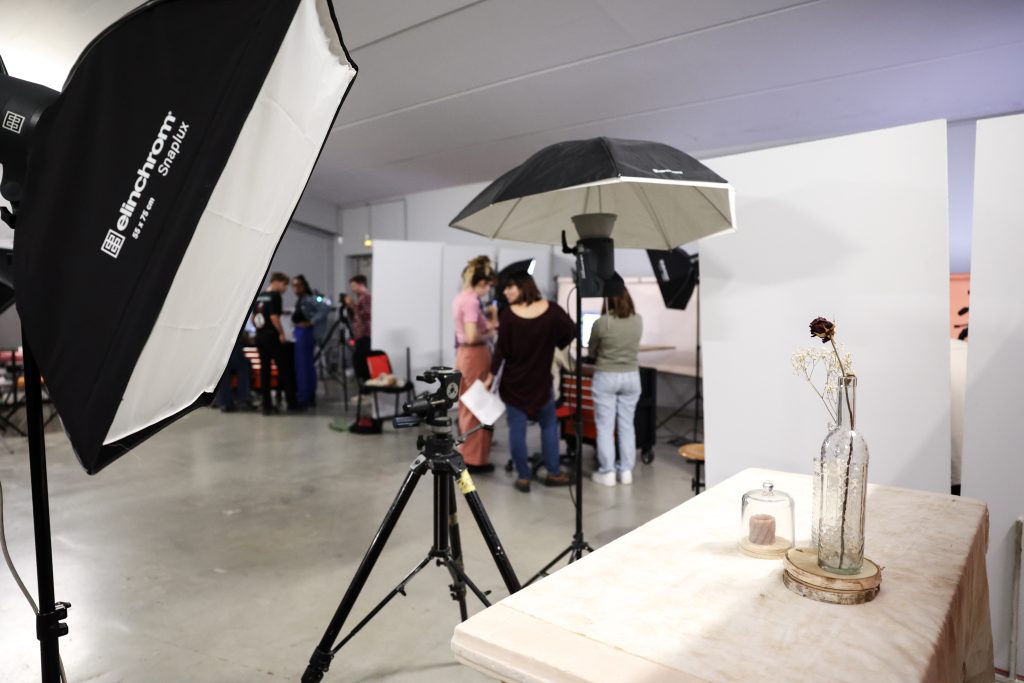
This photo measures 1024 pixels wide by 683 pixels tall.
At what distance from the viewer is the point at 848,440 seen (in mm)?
1042

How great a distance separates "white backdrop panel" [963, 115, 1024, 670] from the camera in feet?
5.81

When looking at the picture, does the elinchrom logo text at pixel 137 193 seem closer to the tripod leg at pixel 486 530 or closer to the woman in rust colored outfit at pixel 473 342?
the tripod leg at pixel 486 530

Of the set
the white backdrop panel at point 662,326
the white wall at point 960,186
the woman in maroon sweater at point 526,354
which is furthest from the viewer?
the white backdrop panel at point 662,326

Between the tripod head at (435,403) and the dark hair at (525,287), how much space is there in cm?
201

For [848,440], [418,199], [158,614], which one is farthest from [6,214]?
[418,199]

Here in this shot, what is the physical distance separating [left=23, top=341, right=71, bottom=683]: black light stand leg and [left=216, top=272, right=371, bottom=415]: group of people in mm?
5361

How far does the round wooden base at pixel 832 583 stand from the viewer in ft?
3.23

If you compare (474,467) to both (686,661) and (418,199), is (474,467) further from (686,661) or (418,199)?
(418,199)

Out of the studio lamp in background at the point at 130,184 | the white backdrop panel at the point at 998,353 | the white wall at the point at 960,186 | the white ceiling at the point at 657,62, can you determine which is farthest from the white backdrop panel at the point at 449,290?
the studio lamp in background at the point at 130,184

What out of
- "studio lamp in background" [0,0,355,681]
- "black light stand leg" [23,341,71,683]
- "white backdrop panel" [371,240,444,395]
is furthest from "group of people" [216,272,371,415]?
"studio lamp in background" [0,0,355,681]

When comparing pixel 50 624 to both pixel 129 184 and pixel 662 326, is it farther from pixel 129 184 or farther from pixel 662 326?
pixel 662 326

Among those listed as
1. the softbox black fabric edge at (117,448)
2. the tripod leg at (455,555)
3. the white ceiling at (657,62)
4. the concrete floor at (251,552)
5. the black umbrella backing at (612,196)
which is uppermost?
the white ceiling at (657,62)

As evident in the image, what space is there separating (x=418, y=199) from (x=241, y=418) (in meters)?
4.15

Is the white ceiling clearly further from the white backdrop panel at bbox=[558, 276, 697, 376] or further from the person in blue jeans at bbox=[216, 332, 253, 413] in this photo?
the person in blue jeans at bbox=[216, 332, 253, 413]
